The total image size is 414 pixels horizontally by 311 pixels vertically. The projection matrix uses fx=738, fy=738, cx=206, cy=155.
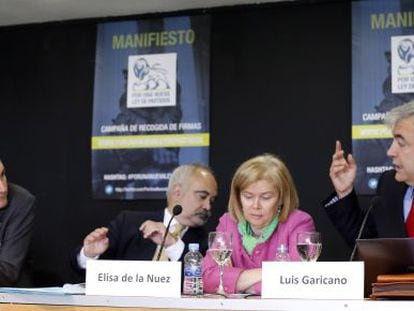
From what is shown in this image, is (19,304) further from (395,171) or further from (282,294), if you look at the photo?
(395,171)

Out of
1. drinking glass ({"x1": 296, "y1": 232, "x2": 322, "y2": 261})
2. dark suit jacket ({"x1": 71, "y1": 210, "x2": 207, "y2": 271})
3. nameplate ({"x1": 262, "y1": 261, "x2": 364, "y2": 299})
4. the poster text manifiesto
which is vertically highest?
the poster text manifiesto

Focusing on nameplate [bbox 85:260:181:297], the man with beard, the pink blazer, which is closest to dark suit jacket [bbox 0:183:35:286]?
the man with beard

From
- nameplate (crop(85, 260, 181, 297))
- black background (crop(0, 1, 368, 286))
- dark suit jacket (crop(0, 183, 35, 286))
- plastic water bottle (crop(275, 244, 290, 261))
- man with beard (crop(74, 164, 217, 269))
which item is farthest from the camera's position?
black background (crop(0, 1, 368, 286))

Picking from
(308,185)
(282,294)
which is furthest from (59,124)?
(282,294)

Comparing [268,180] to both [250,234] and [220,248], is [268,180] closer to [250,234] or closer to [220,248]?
[250,234]

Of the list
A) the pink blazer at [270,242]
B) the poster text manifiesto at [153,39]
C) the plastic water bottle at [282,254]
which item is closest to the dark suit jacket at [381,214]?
the pink blazer at [270,242]

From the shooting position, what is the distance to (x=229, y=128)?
13.6 feet

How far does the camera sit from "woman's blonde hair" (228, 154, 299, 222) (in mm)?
2891

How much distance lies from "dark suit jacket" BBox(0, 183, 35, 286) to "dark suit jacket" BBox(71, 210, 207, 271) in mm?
355

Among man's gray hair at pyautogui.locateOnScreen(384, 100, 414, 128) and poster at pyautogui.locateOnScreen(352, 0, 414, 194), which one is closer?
man's gray hair at pyautogui.locateOnScreen(384, 100, 414, 128)

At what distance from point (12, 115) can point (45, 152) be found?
343 mm

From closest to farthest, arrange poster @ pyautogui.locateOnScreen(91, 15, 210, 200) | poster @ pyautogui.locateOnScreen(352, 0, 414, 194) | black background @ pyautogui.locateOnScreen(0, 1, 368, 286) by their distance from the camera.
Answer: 1. poster @ pyautogui.locateOnScreen(352, 0, 414, 194)
2. black background @ pyautogui.locateOnScreen(0, 1, 368, 286)
3. poster @ pyautogui.locateOnScreen(91, 15, 210, 200)

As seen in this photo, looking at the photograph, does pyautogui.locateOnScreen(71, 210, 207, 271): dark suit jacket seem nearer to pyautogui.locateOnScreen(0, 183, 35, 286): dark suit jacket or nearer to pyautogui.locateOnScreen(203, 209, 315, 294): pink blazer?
pyautogui.locateOnScreen(0, 183, 35, 286): dark suit jacket

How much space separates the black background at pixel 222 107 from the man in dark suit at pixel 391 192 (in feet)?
2.95
